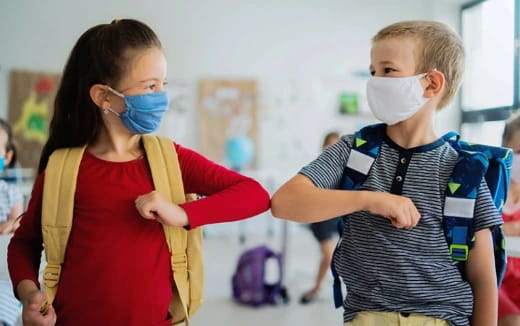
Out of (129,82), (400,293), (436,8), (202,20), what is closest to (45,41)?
(202,20)

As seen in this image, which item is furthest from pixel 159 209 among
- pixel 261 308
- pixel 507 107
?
pixel 507 107

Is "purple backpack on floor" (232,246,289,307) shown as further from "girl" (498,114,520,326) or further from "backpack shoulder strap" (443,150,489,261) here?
"backpack shoulder strap" (443,150,489,261)

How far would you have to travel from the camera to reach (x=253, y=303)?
362cm

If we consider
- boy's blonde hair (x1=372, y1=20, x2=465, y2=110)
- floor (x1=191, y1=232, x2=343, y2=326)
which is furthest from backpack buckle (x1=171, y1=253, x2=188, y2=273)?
floor (x1=191, y1=232, x2=343, y2=326)

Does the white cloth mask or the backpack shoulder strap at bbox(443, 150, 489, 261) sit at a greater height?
the white cloth mask

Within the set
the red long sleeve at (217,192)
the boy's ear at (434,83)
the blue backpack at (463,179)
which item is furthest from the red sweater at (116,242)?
Answer: the boy's ear at (434,83)

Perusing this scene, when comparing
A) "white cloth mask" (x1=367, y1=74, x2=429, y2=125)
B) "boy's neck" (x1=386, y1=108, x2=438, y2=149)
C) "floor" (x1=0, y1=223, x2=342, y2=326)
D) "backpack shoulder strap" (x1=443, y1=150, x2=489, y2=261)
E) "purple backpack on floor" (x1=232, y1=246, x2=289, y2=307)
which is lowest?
"floor" (x1=0, y1=223, x2=342, y2=326)

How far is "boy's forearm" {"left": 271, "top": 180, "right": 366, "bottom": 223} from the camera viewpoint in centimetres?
113

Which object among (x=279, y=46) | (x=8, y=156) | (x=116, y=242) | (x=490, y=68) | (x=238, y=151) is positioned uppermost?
(x=279, y=46)

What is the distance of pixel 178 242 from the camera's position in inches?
48.1

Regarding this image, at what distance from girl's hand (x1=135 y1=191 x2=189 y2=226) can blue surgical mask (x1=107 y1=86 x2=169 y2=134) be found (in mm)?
209

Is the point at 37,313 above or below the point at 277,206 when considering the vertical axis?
below

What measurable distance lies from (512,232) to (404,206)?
3.02 ft

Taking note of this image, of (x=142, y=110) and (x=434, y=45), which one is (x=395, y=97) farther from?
(x=142, y=110)
